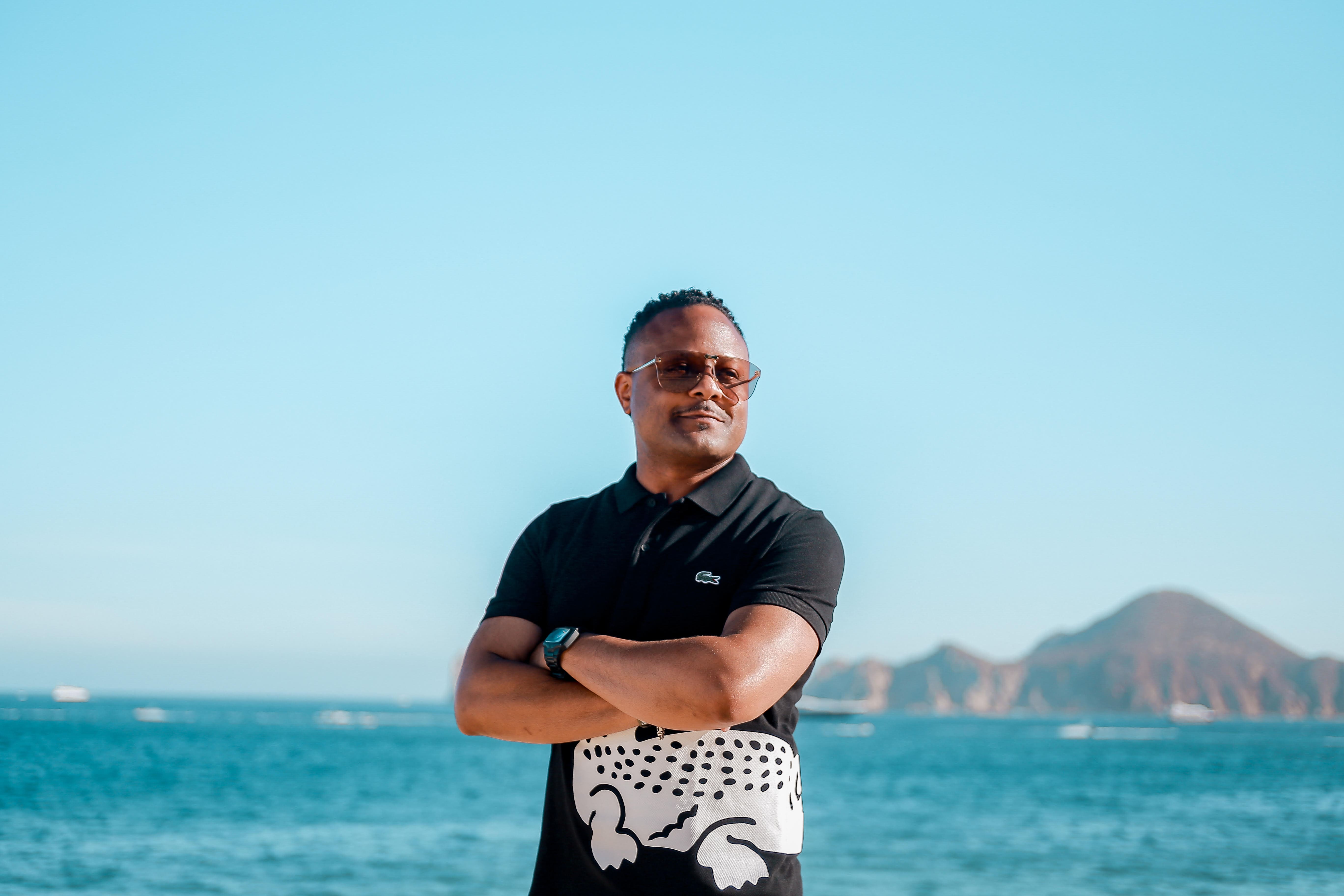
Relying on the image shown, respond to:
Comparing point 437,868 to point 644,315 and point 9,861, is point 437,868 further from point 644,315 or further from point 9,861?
point 644,315

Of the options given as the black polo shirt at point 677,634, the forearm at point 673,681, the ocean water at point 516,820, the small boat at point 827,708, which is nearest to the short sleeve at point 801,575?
the black polo shirt at point 677,634

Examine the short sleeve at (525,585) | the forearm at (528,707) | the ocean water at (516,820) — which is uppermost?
the short sleeve at (525,585)

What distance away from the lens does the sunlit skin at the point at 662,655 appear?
207cm

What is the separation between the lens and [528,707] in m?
2.27

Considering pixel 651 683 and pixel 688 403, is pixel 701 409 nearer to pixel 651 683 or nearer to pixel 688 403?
pixel 688 403

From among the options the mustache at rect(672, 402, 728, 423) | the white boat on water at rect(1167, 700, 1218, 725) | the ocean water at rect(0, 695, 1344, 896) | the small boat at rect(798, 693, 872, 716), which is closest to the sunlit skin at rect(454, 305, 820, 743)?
the mustache at rect(672, 402, 728, 423)

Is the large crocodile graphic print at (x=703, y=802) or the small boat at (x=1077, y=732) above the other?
the large crocodile graphic print at (x=703, y=802)

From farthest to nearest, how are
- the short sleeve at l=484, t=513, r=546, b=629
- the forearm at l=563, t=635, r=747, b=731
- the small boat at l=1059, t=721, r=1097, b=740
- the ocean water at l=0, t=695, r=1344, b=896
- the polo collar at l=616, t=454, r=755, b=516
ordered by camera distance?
the small boat at l=1059, t=721, r=1097, b=740
the ocean water at l=0, t=695, r=1344, b=896
the short sleeve at l=484, t=513, r=546, b=629
the polo collar at l=616, t=454, r=755, b=516
the forearm at l=563, t=635, r=747, b=731

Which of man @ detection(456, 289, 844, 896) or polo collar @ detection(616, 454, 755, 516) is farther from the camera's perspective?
polo collar @ detection(616, 454, 755, 516)

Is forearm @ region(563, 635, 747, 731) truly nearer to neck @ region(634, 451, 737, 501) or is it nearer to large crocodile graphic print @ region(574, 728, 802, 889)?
large crocodile graphic print @ region(574, 728, 802, 889)

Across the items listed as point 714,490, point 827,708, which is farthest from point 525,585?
point 827,708

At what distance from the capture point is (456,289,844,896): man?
208 cm

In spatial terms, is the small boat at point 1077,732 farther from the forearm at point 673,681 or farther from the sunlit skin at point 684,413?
the forearm at point 673,681

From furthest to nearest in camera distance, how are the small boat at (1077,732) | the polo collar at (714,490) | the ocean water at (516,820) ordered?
the small boat at (1077,732), the ocean water at (516,820), the polo collar at (714,490)
